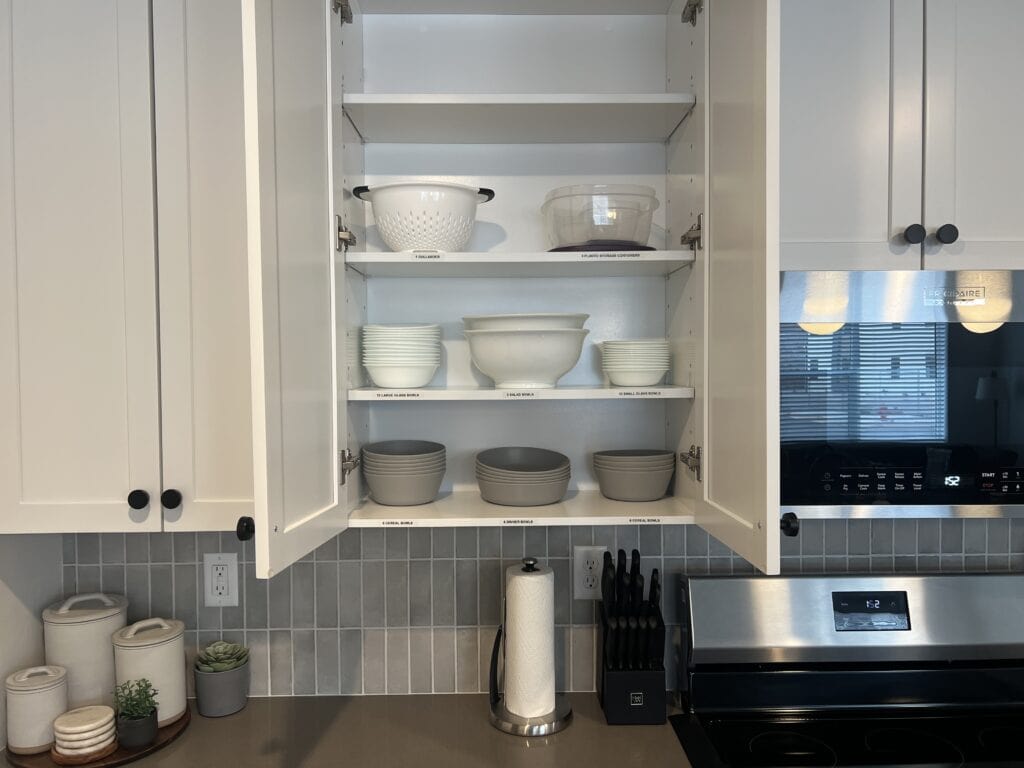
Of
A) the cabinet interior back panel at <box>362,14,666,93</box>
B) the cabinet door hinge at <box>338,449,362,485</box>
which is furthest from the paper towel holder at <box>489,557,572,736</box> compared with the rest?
the cabinet interior back panel at <box>362,14,666,93</box>

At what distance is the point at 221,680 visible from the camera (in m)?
1.61

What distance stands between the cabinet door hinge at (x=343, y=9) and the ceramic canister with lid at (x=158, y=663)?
4.34 ft

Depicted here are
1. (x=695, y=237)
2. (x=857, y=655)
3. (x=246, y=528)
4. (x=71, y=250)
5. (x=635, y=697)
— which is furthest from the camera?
(x=857, y=655)

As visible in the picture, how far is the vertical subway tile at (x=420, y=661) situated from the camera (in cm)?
172

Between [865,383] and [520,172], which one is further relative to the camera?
[520,172]

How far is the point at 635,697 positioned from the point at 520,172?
1202 millimetres

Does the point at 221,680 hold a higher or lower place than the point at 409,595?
lower

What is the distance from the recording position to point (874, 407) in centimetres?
140

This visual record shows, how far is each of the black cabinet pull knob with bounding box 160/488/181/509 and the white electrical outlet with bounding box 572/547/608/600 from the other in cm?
87

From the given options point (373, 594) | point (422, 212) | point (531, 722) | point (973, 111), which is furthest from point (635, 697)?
point (973, 111)

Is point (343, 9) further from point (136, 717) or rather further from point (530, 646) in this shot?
point (136, 717)

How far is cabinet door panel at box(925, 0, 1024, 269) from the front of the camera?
1.38 metres

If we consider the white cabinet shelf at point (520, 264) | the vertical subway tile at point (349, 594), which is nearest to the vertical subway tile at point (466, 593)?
the vertical subway tile at point (349, 594)

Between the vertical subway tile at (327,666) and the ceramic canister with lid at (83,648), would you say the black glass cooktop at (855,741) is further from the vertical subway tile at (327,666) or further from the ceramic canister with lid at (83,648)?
the ceramic canister with lid at (83,648)
